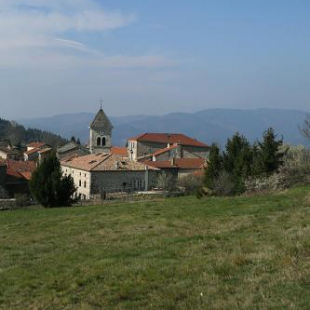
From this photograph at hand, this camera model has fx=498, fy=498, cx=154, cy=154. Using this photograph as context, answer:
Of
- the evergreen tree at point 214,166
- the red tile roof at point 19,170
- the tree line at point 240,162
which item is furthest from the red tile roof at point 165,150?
the evergreen tree at point 214,166

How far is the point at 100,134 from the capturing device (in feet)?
284

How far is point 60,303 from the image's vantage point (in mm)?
7848

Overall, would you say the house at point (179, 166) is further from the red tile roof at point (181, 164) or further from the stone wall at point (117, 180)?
the stone wall at point (117, 180)

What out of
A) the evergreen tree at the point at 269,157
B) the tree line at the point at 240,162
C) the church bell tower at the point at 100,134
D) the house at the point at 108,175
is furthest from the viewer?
the church bell tower at the point at 100,134

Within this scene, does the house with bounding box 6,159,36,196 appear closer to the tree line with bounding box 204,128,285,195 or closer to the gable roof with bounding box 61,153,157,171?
the gable roof with bounding box 61,153,157,171

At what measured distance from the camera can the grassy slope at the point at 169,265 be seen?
735 centimetres

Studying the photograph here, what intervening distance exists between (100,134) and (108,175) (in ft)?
86.1

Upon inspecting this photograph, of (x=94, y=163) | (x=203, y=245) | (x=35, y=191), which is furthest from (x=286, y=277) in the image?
(x=94, y=163)

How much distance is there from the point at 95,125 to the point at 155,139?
699 inches

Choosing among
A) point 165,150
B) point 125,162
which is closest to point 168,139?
point 165,150

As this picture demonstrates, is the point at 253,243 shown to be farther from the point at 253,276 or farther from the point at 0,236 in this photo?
the point at 0,236

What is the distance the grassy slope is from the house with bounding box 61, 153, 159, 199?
4463 centimetres

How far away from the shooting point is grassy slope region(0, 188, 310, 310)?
735 centimetres

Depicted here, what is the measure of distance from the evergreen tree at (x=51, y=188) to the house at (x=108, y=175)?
65.8ft
